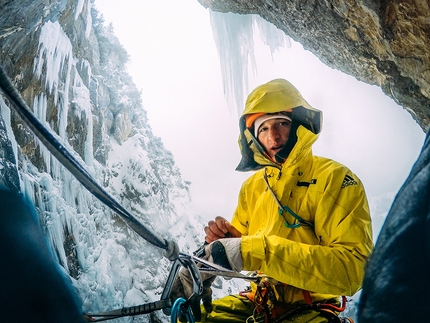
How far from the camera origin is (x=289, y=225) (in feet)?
6.63

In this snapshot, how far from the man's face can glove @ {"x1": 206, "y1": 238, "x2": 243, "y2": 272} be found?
3.11 feet

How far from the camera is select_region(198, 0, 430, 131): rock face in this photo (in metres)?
2.84

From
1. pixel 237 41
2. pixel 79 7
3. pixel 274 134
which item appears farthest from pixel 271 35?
pixel 274 134

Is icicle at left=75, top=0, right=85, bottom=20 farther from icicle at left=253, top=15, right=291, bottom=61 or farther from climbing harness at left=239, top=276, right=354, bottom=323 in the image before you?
climbing harness at left=239, top=276, right=354, bottom=323

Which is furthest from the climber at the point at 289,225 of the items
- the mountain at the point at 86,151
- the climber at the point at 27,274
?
the mountain at the point at 86,151

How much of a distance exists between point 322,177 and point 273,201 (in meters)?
0.41

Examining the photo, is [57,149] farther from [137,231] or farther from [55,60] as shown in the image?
[55,60]

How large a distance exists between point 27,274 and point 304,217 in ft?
5.56

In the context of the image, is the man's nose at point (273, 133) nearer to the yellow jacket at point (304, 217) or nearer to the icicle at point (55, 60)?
the yellow jacket at point (304, 217)

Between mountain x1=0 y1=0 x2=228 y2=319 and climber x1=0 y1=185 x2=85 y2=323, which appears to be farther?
mountain x1=0 y1=0 x2=228 y2=319

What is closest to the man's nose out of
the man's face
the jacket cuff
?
the man's face

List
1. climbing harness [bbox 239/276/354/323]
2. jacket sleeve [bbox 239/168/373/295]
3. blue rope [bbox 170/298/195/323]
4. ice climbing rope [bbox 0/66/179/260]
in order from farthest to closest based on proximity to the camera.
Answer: climbing harness [bbox 239/276/354/323]
jacket sleeve [bbox 239/168/373/295]
blue rope [bbox 170/298/195/323]
ice climbing rope [bbox 0/66/179/260]

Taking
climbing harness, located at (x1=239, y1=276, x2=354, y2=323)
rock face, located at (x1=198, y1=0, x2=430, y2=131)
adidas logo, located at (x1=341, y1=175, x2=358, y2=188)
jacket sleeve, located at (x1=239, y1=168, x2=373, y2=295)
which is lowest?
climbing harness, located at (x1=239, y1=276, x2=354, y2=323)

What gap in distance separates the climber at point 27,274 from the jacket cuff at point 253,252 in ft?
3.65
